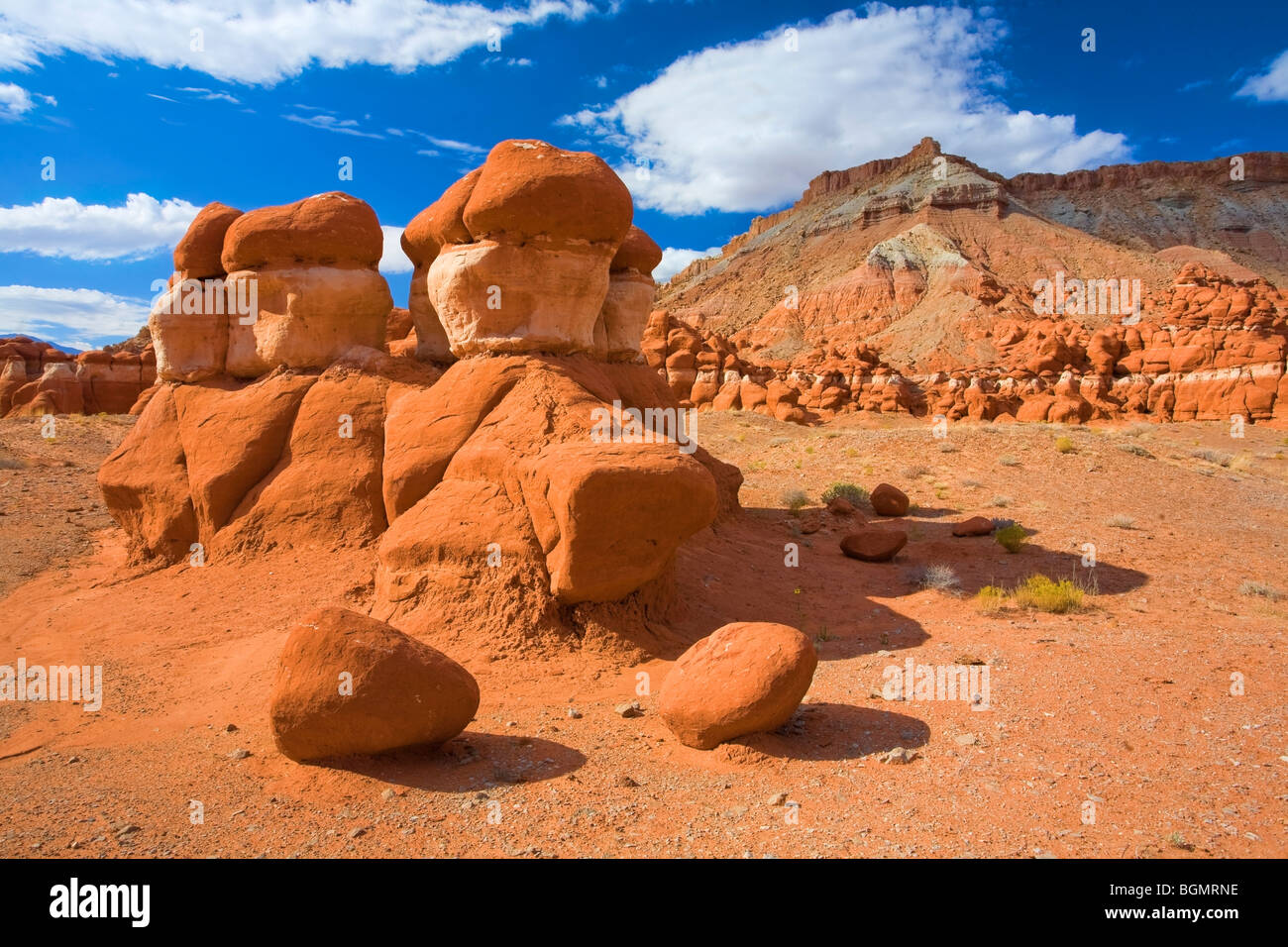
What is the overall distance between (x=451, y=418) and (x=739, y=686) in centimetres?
408

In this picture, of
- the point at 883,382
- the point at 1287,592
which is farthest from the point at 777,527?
the point at 883,382

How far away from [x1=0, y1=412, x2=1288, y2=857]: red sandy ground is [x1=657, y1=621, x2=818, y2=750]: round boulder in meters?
0.15

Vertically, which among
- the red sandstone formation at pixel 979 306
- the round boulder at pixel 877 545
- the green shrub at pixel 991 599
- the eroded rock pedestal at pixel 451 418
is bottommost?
the green shrub at pixel 991 599

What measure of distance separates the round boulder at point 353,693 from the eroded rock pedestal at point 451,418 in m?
1.72

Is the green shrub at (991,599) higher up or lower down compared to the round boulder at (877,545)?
lower down

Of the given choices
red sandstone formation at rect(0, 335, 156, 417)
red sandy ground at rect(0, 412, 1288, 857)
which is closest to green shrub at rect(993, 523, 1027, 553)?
red sandy ground at rect(0, 412, 1288, 857)

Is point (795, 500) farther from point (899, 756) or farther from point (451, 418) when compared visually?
point (899, 756)

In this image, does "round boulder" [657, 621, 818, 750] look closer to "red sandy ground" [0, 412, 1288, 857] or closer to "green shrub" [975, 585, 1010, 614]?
"red sandy ground" [0, 412, 1288, 857]

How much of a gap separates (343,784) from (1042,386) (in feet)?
110

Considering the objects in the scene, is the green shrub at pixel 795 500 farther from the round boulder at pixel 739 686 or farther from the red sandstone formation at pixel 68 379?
the red sandstone formation at pixel 68 379

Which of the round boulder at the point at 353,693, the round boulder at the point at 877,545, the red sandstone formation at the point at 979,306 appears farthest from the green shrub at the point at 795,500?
the red sandstone formation at the point at 979,306

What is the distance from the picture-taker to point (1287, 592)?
8.47 metres

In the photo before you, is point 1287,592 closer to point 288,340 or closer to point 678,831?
point 678,831

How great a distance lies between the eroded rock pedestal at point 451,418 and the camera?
628 centimetres
